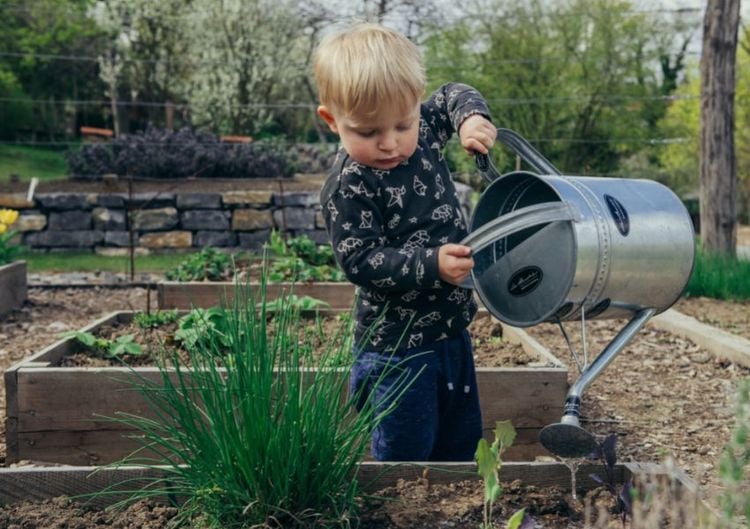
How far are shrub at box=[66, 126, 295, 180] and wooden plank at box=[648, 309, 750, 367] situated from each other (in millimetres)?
7048

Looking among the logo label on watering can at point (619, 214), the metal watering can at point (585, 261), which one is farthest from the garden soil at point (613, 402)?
the logo label on watering can at point (619, 214)

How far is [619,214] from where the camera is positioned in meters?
1.89

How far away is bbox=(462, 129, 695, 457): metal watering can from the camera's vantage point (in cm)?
182

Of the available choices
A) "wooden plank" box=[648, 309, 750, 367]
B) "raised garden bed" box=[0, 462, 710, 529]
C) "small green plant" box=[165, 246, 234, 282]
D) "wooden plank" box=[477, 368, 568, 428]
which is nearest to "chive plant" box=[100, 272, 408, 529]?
"raised garden bed" box=[0, 462, 710, 529]

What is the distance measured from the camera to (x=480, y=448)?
1695mm

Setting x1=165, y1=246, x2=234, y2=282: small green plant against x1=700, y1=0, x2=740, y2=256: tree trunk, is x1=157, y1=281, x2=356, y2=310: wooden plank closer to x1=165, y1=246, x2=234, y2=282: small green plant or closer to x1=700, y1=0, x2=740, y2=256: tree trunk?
x1=165, y1=246, x2=234, y2=282: small green plant

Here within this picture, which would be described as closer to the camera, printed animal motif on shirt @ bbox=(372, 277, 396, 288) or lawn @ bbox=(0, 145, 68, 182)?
printed animal motif on shirt @ bbox=(372, 277, 396, 288)

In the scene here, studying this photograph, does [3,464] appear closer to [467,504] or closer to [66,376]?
[66,376]

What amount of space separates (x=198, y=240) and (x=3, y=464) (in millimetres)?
7833

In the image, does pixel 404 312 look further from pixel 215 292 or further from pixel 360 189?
pixel 215 292

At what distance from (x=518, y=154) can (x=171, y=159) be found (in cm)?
999

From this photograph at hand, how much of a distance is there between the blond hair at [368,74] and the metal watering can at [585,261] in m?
0.34

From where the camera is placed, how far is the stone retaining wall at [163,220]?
10602 millimetres

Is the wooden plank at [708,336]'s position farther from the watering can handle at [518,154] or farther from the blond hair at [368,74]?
the blond hair at [368,74]
